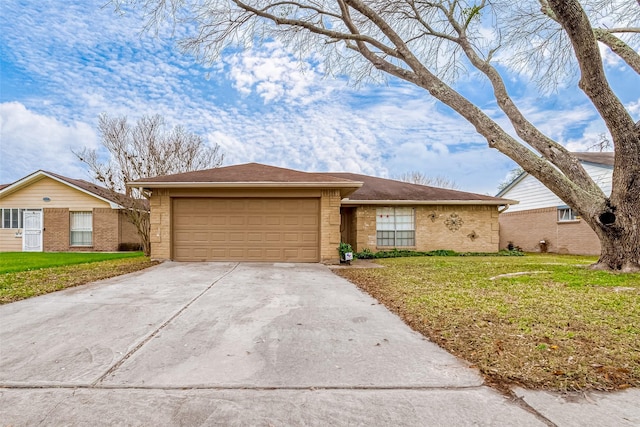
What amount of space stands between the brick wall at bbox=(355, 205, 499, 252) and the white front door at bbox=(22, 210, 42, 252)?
14977 mm

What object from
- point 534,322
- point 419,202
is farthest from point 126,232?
point 534,322

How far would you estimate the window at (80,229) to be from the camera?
16.6 m

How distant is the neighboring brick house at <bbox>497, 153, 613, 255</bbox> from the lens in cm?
1441

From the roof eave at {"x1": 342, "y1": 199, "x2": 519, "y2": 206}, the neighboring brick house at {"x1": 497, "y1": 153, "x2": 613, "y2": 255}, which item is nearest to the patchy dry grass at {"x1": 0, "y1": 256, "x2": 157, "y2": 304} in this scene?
the roof eave at {"x1": 342, "y1": 199, "x2": 519, "y2": 206}

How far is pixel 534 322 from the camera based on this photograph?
3936 mm

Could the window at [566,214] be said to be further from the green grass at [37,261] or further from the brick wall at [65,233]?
the brick wall at [65,233]

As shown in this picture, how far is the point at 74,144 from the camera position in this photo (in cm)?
1452

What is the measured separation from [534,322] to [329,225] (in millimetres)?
7070

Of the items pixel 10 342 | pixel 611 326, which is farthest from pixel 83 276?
pixel 611 326

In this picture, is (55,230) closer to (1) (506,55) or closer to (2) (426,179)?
(1) (506,55)

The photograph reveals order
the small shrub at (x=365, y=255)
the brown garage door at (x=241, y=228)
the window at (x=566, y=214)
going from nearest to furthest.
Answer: the brown garage door at (x=241, y=228), the small shrub at (x=365, y=255), the window at (x=566, y=214)

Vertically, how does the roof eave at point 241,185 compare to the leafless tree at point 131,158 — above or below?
below

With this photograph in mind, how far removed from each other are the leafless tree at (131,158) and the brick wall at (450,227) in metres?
9.28

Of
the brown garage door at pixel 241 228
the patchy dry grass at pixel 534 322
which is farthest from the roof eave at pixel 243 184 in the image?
the patchy dry grass at pixel 534 322
